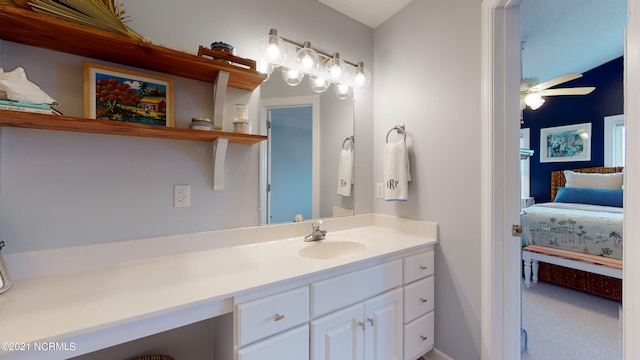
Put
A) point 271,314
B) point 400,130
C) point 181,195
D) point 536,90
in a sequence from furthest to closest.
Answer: point 536,90 → point 400,130 → point 181,195 → point 271,314

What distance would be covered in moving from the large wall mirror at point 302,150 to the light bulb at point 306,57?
126 mm

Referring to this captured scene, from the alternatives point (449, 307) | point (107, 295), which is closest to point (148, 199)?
point (107, 295)

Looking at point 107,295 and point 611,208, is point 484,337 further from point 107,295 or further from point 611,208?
point 611,208

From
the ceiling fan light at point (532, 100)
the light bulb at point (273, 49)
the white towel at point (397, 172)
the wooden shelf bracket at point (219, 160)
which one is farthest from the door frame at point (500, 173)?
the ceiling fan light at point (532, 100)

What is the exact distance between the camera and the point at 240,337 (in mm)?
890

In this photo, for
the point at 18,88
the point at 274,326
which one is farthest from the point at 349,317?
the point at 18,88

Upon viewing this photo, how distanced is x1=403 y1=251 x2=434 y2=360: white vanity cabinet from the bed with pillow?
1844 mm

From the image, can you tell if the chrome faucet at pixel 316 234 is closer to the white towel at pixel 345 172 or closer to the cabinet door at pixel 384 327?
the white towel at pixel 345 172

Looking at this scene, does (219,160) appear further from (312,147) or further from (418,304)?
(418,304)

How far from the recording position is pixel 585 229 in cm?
249

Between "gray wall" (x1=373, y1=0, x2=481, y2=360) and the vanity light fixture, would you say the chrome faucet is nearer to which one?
"gray wall" (x1=373, y1=0, x2=481, y2=360)

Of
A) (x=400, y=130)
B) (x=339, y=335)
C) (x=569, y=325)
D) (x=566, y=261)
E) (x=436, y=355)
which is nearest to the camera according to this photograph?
(x=339, y=335)

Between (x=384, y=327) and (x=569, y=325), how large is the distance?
1.86m

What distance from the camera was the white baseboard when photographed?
152 centimetres
